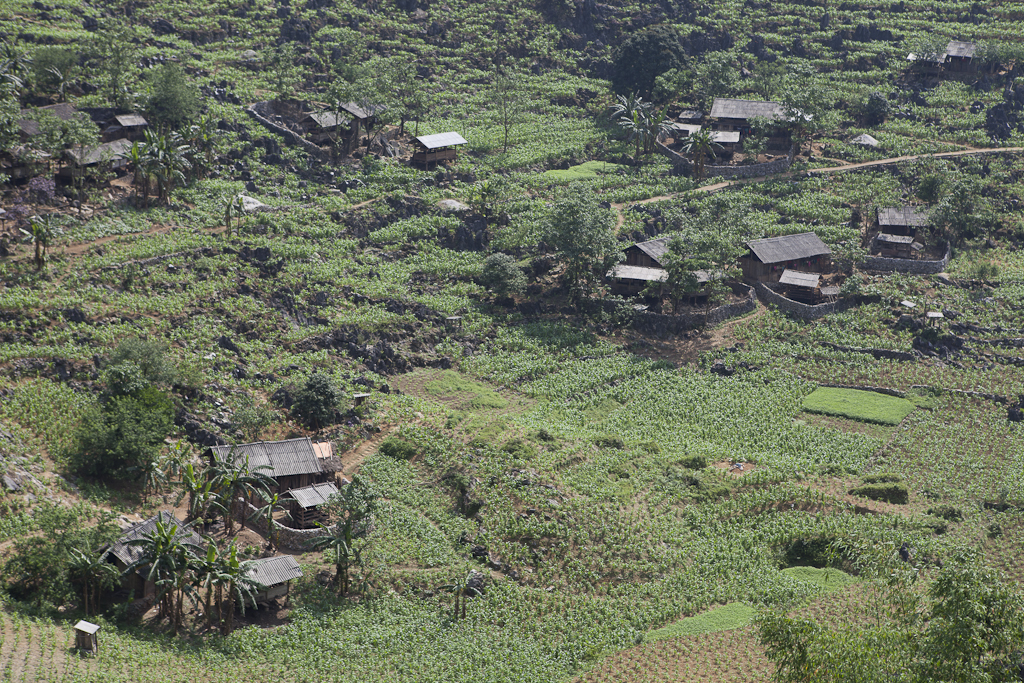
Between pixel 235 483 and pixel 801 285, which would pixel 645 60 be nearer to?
pixel 801 285

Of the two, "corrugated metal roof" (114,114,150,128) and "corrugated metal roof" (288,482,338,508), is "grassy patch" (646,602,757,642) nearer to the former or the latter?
"corrugated metal roof" (288,482,338,508)

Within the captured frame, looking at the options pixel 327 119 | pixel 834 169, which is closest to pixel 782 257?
pixel 834 169

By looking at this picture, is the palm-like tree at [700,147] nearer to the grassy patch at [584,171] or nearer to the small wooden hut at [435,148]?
the grassy patch at [584,171]

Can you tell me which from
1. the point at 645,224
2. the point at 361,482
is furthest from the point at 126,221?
the point at 645,224

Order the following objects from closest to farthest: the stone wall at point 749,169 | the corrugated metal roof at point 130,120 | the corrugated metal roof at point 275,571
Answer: the corrugated metal roof at point 275,571, the corrugated metal roof at point 130,120, the stone wall at point 749,169

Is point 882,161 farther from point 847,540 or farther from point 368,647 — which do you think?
point 368,647

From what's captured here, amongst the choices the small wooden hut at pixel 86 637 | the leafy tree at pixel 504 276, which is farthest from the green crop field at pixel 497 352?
the small wooden hut at pixel 86 637

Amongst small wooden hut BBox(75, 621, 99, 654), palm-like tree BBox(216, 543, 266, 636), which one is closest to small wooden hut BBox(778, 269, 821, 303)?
palm-like tree BBox(216, 543, 266, 636)
